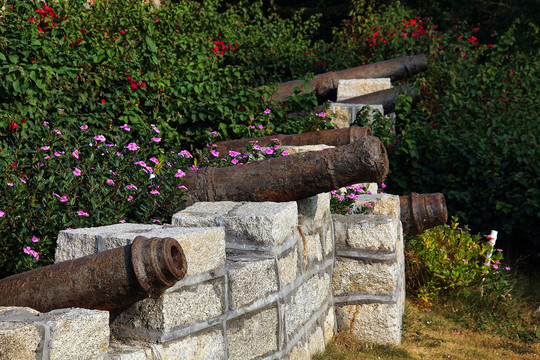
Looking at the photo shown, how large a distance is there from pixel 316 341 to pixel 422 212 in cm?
172

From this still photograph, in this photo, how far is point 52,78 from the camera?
5625 millimetres

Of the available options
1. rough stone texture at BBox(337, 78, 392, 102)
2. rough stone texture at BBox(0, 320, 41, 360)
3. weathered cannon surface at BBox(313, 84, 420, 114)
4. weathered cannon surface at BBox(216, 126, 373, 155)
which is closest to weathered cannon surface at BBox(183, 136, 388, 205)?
weathered cannon surface at BBox(216, 126, 373, 155)

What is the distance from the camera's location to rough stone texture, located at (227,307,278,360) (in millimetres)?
3238

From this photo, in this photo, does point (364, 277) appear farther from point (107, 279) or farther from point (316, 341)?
point (107, 279)

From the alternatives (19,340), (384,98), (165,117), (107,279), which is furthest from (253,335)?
(384,98)

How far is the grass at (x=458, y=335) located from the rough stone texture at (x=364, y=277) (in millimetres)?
336

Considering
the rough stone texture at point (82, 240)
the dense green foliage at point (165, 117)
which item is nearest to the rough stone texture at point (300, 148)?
the dense green foliage at point (165, 117)

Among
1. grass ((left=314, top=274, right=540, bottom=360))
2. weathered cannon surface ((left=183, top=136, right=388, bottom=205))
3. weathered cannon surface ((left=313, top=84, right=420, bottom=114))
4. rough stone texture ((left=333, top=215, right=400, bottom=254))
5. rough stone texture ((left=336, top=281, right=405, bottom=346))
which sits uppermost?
weathered cannon surface ((left=313, top=84, right=420, bottom=114))

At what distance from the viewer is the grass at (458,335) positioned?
14.9ft

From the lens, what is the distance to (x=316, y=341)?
4180mm

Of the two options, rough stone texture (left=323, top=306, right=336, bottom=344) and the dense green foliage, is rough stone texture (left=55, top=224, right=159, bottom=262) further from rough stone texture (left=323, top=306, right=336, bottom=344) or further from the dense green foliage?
rough stone texture (left=323, top=306, right=336, bottom=344)

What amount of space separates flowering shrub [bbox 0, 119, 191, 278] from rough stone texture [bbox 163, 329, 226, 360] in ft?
3.87

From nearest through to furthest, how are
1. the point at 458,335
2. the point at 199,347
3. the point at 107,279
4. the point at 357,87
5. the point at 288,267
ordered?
→ the point at 107,279
the point at 199,347
the point at 288,267
the point at 458,335
the point at 357,87

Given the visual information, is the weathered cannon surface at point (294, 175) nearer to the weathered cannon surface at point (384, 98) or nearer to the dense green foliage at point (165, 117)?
the dense green foliage at point (165, 117)
